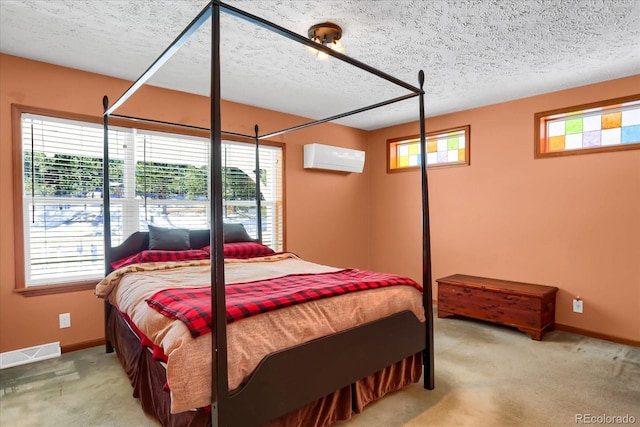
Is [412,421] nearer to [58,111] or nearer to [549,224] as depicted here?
[549,224]

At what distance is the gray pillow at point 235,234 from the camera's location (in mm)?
3627

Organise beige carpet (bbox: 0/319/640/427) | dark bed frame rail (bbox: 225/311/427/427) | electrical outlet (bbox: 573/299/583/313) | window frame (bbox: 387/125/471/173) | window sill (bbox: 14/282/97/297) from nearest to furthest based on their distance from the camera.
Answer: dark bed frame rail (bbox: 225/311/427/427)
beige carpet (bbox: 0/319/640/427)
window sill (bbox: 14/282/97/297)
electrical outlet (bbox: 573/299/583/313)
window frame (bbox: 387/125/471/173)

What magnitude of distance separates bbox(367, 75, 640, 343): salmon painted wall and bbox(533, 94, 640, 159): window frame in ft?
0.14

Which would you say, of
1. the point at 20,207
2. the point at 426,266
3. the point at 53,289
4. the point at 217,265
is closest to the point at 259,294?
the point at 217,265

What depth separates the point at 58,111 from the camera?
2949 millimetres

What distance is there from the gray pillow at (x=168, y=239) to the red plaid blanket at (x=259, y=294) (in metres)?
1.26

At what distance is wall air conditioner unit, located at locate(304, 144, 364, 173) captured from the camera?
14.5 ft

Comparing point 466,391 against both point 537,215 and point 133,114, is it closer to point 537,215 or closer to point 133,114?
point 537,215

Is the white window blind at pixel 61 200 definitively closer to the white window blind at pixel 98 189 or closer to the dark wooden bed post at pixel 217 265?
the white window blind at pixel 98 189

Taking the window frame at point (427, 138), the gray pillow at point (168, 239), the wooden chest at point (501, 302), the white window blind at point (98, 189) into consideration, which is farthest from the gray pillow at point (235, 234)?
the window frame at point (427, 138)

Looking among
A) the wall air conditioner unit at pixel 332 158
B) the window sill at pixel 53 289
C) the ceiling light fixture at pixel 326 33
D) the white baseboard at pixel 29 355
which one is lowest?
the white baseboard at pixel 29 355

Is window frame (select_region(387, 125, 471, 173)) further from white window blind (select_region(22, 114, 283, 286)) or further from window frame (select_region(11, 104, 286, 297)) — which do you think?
window frame (select_region(11, 104, 286, 297))

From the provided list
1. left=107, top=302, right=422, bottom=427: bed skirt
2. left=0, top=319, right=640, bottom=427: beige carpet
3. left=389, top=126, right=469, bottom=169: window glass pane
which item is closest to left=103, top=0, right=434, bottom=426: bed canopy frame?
left=107, top=302, right=422, bottom=427: bed skirt

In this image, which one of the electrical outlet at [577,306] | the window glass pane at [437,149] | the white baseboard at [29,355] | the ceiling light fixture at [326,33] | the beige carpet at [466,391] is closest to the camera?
the beige carpet at [466,391]
